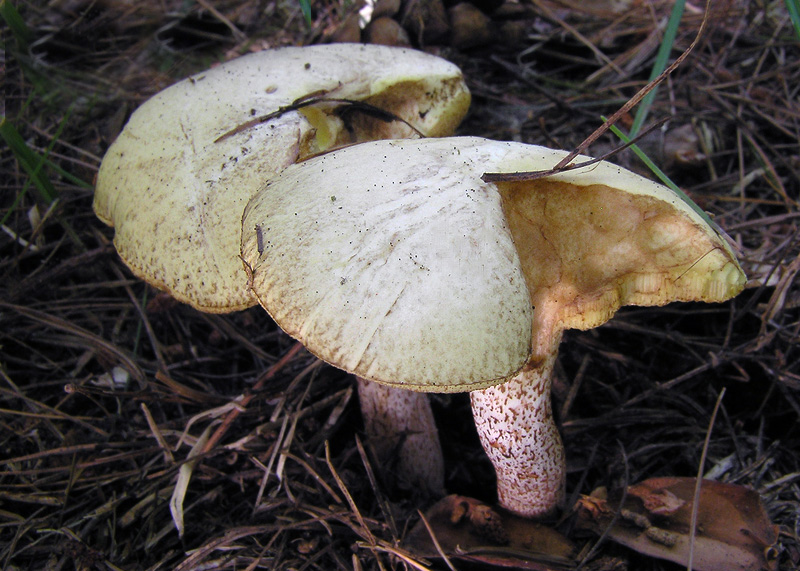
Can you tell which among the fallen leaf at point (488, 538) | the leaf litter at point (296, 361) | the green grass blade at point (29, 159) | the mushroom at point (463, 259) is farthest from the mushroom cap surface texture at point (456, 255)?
the green grass blade at point (29, 159)

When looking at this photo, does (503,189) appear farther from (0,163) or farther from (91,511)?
(0,163)

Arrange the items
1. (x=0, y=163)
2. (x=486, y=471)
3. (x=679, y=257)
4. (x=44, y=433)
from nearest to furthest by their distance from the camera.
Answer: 1. (x=679, y=257)
2. (x=44, y=433)
3. (x=486, y=471)
4. (x=0, y=163)

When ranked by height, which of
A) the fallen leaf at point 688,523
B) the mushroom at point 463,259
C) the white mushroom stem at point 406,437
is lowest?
the white mushroom stem at point 406,437

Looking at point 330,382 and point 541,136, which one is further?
point 541,136

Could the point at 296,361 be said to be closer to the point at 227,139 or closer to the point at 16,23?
the point at 227,139

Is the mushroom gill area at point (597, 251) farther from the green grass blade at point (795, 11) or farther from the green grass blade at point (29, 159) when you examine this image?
the green grass blade at point (29, 159)

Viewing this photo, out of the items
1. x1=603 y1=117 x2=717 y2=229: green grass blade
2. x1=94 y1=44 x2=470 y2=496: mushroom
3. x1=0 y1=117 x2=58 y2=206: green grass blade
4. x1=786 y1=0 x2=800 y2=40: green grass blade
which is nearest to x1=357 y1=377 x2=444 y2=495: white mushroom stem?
x1=94 y1=44 x2=470 y2=496: mushroom

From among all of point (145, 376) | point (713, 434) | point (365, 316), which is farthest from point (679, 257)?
point (145, 376)

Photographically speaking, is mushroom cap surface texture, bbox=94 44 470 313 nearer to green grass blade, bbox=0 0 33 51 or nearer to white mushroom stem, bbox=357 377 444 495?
white mushroom stem, bbox=357 377 444 495
